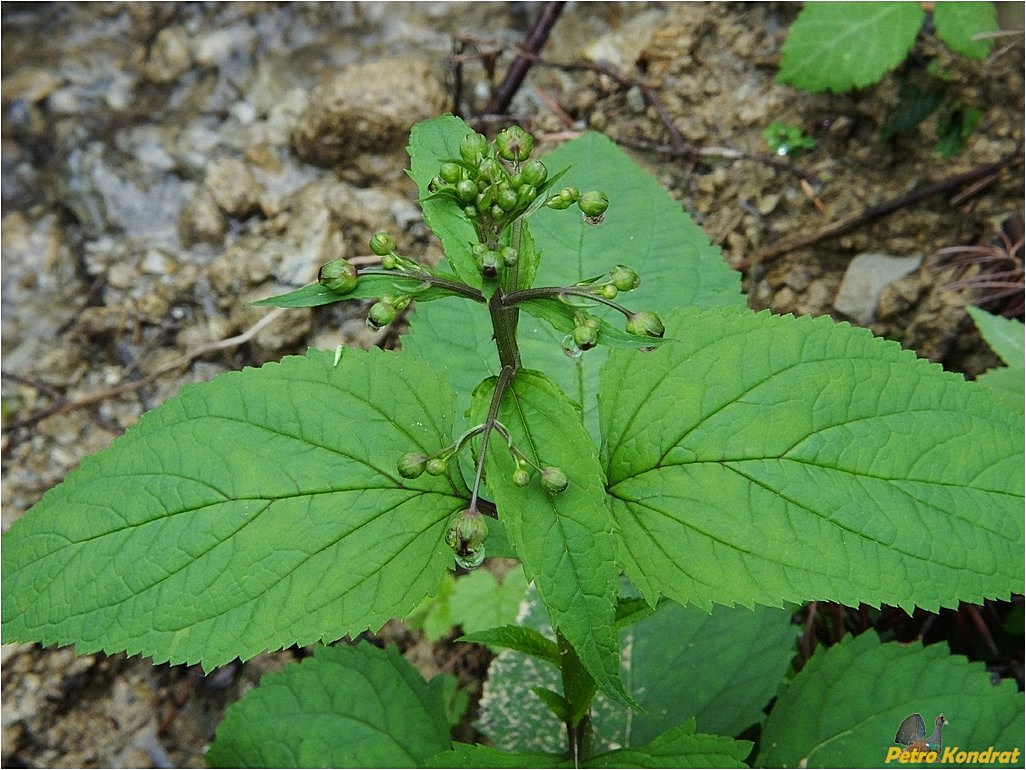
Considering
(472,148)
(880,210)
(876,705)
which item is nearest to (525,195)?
(472,148)

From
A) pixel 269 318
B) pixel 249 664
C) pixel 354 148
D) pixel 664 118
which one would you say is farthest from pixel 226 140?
pixel 249 664

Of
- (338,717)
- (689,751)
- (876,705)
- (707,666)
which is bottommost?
(338,717)

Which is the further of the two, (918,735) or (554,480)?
(918,735)

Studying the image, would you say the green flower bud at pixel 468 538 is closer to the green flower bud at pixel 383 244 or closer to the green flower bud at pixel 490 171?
the green flower bud at pixel 383 244

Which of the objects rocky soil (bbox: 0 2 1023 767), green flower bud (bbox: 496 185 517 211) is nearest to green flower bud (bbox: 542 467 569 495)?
green flower bud (bbox: 496 185 517 211)

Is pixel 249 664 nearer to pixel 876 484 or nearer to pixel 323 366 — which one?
pixel 323 366

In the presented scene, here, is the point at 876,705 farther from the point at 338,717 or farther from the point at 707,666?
the point at 338,717

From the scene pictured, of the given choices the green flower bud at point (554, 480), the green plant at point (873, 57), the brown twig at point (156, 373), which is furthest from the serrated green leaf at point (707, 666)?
the green plant at point (873, 57)
